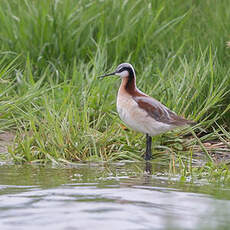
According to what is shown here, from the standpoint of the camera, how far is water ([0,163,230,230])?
3932mm

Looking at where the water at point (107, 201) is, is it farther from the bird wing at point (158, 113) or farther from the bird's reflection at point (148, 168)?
the bird wing at point (158, 113)

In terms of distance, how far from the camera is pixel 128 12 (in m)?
10.1

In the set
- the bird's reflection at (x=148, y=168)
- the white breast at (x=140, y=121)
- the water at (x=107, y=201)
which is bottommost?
the water at (x=107, y=201)

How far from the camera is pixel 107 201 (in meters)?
4.58

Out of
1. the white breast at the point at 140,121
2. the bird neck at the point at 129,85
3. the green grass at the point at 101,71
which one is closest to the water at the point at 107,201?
the white breast at the point at 140,121

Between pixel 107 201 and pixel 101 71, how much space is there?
4.40 metres

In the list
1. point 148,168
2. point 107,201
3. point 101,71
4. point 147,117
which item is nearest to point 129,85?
point 147,117

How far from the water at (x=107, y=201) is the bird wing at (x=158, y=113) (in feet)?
3.01

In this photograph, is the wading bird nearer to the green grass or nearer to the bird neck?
the bird neck

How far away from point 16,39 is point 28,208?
18.3 feet

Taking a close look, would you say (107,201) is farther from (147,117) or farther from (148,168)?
(147,117)

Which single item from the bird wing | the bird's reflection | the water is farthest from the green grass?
the water

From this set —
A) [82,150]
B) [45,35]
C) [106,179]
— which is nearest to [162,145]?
[82,150]

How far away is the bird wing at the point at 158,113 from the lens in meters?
7.09
